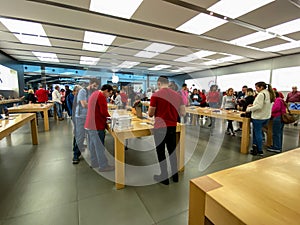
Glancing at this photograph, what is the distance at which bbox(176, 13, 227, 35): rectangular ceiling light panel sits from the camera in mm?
3708

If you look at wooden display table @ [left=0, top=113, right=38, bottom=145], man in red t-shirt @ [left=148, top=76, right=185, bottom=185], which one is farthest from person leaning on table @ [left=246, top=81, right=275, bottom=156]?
wooden display table @ [left=0, top=113, right=38, bottom=145]

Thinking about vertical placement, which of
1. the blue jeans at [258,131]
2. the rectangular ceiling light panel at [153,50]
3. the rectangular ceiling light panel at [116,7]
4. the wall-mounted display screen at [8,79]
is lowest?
the blue jeans at [258,131]

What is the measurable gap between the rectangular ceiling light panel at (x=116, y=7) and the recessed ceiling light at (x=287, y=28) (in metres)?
3.79

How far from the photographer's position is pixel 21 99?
777 cm

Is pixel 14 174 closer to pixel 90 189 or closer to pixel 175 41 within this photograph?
pixel 90 189

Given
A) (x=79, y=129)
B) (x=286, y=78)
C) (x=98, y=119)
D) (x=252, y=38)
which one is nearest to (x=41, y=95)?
(x=79, y=129)

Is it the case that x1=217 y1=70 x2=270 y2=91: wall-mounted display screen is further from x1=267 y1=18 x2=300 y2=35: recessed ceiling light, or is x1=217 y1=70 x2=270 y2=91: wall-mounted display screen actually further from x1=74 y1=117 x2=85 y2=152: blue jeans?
x1=74 y1=117 x2=85 y2=152: blue jeans

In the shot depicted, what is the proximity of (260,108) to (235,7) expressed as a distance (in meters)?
2.15

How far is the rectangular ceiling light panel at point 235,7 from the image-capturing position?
3059 millimetres

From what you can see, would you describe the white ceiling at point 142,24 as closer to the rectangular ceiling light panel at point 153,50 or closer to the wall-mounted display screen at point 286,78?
the rectangular ceiling light panel at point 153,50

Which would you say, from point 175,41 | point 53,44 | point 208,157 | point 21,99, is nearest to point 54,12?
point 53,44

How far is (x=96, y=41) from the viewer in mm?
5395

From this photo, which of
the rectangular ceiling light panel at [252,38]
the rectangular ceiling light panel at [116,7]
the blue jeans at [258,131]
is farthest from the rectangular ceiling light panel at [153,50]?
the blue jeans at [258,131]

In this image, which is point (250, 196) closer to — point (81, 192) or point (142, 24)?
point (81, 192)
